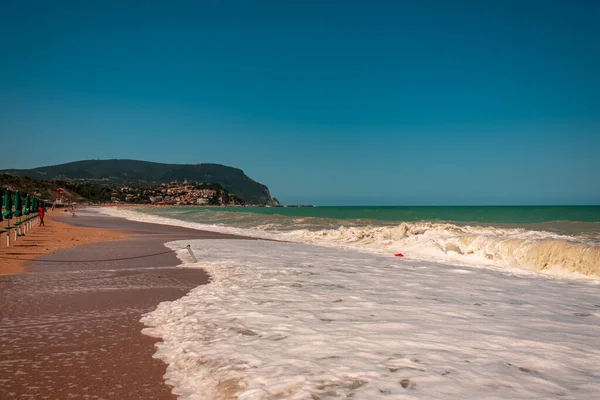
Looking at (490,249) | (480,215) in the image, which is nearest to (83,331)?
(490,249)

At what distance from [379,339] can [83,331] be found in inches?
159

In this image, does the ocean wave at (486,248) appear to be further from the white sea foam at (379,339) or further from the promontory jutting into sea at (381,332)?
the white sea foam at (379,339)

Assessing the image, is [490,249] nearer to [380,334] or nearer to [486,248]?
[486,248]

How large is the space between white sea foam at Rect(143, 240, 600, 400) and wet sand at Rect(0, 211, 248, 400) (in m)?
0.38

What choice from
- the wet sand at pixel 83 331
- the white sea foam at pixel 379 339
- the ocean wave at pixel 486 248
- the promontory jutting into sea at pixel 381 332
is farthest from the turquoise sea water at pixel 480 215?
the wet sand at pixel 83 331

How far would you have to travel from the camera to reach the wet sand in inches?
163

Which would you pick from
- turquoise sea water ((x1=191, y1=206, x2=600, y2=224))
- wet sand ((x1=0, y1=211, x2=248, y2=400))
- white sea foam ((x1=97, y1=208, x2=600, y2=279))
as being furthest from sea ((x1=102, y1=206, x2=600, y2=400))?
turquoise sea water ((x1=191, y1=206, x2=600, y2=224))

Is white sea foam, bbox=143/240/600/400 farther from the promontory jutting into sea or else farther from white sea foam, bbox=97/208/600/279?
white sea foam, bbox=97/208/600/279

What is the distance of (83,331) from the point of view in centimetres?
593

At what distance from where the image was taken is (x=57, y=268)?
1186 cm

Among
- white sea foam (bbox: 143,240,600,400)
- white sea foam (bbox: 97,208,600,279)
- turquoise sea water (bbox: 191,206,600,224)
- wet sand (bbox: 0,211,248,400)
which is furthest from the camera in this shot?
turquoise sea water (bbox: 191,206,600,224)

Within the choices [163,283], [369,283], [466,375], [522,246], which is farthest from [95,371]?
[522,246]

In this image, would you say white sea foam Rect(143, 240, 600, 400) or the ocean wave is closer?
white sea foam Rect(143, 240, 600, 400)

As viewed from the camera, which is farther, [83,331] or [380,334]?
[83,331]
